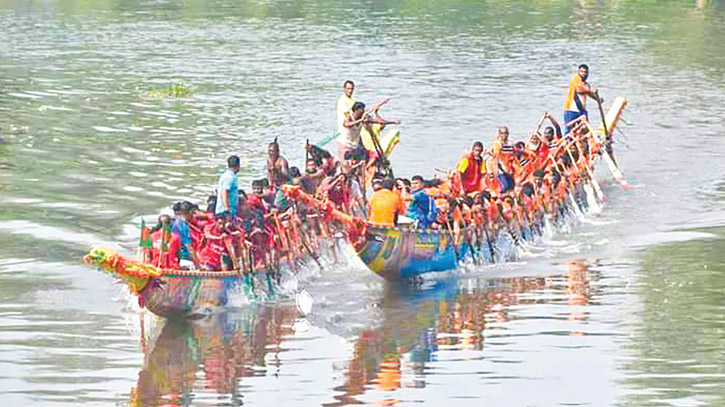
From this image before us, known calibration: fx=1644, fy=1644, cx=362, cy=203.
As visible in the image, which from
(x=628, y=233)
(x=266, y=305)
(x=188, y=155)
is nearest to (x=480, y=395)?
(x=266, y=305)

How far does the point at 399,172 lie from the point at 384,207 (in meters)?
10.3

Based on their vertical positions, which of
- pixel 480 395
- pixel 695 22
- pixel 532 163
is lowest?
pixel 480 395

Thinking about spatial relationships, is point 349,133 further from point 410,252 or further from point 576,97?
point 576,97

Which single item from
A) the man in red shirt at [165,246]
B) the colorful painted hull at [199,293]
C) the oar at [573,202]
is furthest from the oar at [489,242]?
the man in red shirt at [165,246]

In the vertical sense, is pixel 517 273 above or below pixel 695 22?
below

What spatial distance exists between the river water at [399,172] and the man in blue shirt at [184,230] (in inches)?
35.8

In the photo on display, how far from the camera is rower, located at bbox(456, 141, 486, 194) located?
84.1ft

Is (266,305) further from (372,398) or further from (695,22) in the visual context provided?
(695,22)

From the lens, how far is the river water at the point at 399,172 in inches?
735

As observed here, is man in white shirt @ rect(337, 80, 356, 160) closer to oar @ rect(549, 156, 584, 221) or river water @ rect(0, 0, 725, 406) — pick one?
river water @ rect(0, 0, 725, 406)

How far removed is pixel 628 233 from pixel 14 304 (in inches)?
422

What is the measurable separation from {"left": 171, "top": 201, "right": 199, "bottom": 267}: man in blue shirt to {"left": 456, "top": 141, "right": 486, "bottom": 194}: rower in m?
6.13

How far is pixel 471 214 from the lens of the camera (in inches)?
961

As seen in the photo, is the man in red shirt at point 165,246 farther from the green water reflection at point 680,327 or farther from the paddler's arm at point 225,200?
the green water reflection at point 680,327
